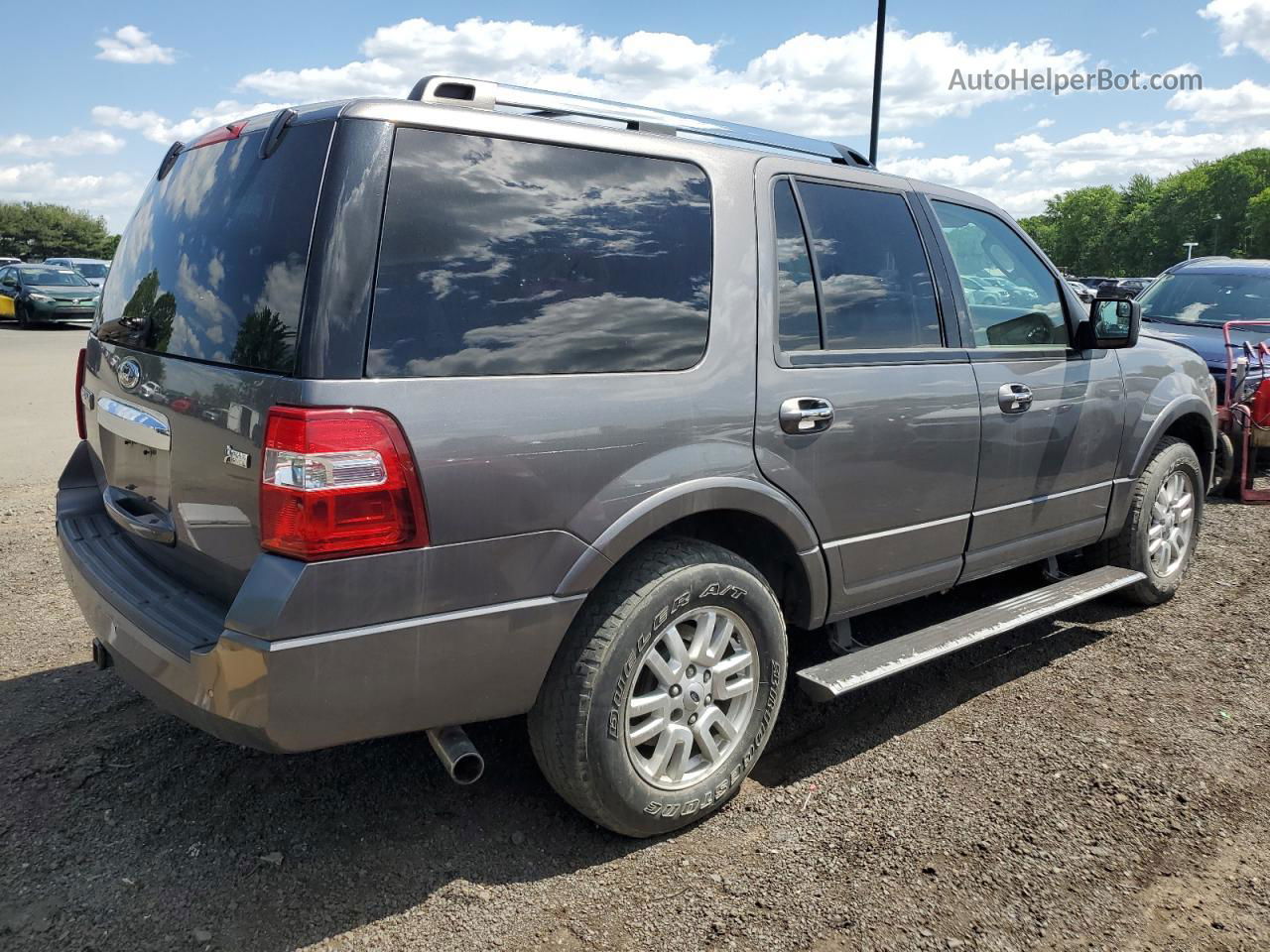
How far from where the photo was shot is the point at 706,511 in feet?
9.83

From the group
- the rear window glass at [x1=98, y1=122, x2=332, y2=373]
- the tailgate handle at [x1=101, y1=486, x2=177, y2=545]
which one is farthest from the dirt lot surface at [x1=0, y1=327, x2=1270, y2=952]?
the rear window glass at [x1=98, y1=122, x2=332, y2=373]

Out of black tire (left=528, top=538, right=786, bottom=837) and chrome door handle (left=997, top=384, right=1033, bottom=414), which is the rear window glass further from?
chrome door handle (left=997, top=384, right=1033, bottom=414)

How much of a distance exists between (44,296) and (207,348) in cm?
2441

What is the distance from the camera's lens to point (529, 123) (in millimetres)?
2676

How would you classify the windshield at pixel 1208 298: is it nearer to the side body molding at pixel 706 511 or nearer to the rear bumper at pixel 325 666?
the side body molding at pixel 706 511

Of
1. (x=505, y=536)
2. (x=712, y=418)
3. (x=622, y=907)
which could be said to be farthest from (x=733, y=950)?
(x=712, y=418)

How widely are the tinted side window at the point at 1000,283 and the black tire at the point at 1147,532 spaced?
986mm

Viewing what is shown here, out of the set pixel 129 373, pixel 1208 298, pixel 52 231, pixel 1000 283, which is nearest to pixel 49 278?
pixel 1208 298

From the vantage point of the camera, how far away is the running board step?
326 centimetres

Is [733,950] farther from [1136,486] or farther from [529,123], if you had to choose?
[1136,486]

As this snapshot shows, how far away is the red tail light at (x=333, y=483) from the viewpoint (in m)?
2.28

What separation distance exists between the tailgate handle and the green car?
23017 millimetres

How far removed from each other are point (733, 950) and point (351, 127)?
7.26 ft

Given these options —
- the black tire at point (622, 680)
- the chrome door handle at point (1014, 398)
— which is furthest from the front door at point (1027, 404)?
the black tire at point (622, 680)
